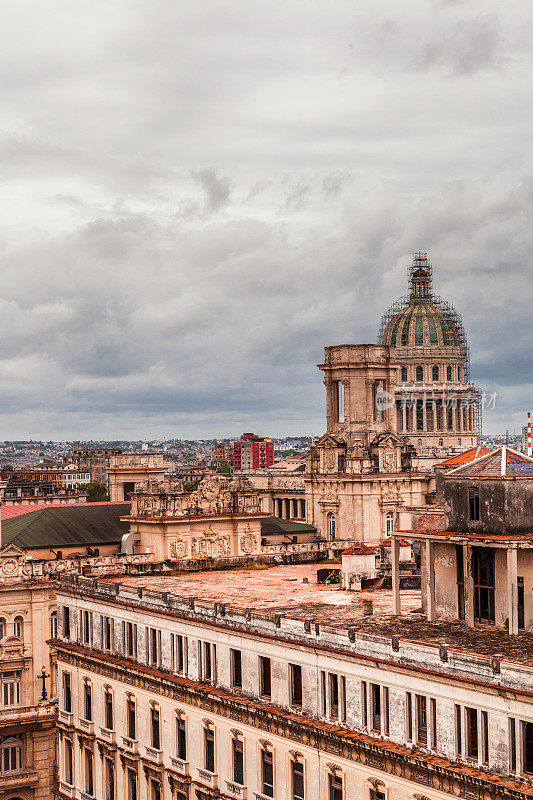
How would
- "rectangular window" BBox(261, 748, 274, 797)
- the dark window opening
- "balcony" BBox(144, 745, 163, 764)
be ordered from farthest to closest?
1. "balcony" BBox(144, 745, 163, 764)
2. the dark window opening
3. "rectangular window" BBox(261, 748, 274, 797)

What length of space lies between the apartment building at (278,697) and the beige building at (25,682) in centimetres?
1354

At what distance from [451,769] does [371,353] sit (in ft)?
371

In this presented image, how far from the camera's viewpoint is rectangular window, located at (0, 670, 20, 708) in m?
101

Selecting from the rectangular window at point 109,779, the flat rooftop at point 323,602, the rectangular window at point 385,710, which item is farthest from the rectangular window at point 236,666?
the rectangular window at point 109,779

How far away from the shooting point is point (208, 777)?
216 feet

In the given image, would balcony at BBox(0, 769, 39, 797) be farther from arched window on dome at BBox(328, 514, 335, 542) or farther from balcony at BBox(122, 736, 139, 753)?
arched window on dome at BBox(328, 514, 335, 542)

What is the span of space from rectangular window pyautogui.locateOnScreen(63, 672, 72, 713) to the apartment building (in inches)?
5.5

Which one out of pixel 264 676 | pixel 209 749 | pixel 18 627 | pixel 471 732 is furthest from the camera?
pixel 18 627

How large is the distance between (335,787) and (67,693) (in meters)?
32.5

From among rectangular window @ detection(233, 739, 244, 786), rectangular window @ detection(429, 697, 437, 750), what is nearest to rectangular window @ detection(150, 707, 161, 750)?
rectangular window @ detection(233, 739, 244, 786)

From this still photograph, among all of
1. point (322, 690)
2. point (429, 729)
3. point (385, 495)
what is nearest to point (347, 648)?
point (322, 690)

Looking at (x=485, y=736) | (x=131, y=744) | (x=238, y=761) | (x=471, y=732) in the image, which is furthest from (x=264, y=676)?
(x=485, y=736)

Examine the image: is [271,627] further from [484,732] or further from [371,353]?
[371,353]

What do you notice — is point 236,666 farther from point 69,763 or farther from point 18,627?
point 18,627
